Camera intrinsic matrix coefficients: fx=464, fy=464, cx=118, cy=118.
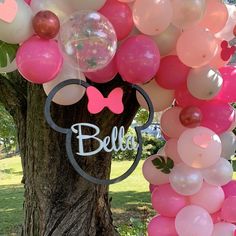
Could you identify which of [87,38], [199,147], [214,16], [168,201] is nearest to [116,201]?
[168,201]

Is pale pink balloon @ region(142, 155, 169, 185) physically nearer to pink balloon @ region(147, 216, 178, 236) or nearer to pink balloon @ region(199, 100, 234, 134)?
pink balloon @ region(147, 216, 178, 236)

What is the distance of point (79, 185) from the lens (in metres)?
2.93

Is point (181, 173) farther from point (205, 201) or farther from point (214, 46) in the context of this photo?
point (214, 46)

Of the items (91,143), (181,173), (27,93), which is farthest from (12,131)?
(181,173)

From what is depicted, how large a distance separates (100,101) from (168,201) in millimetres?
713

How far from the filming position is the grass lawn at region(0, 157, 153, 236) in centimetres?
696

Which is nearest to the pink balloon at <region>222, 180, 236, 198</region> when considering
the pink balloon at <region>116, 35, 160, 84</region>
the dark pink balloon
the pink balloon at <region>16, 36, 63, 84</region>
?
the dark pink balloon

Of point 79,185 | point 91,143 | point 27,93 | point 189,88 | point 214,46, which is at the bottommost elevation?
point 79,185

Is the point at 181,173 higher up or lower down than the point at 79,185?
higher up

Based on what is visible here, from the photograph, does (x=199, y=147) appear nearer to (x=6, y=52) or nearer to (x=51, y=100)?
(x=51, y=100)

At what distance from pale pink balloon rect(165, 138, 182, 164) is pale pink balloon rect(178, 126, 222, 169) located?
0.11 m

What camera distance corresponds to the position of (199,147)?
93.1 inches

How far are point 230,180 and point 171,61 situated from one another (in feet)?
2.49

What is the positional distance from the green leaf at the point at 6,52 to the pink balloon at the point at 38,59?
0.10m
